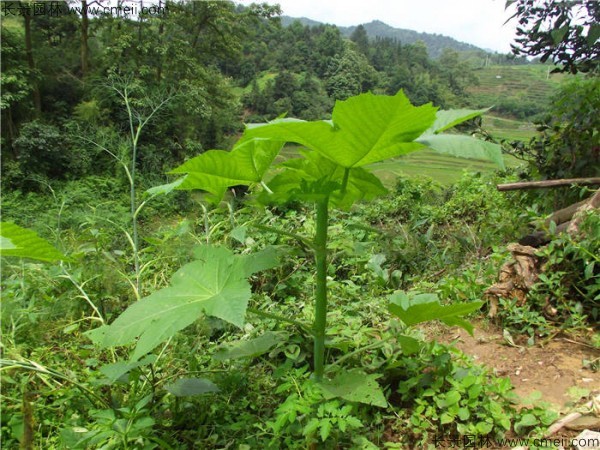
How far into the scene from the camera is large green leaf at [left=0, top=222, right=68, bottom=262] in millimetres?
467

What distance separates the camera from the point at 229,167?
2.67 feet

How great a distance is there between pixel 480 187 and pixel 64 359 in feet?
11.0

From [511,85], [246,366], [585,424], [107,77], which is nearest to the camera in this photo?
[585,424]

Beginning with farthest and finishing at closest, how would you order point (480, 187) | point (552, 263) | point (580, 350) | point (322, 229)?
point (480, 187) → point (552, 263) → point (580, 350) → point (322, 229)

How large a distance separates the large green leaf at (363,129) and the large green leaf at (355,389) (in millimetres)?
498

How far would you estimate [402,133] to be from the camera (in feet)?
2.15

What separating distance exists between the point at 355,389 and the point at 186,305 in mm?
430

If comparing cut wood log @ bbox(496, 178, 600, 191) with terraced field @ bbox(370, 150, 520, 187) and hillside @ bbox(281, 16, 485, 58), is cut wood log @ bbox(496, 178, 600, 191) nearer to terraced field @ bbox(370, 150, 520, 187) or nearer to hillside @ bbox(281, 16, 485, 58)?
terraced field @ bbox(370, 150, 520, 187)

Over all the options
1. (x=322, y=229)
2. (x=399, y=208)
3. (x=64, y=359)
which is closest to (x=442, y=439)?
(x=322, y=229)

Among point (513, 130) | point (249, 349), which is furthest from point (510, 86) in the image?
point (249, 349)

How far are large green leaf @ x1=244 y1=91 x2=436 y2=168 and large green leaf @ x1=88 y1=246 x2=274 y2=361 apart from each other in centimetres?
26

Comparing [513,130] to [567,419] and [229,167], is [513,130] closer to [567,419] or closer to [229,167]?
[567,419]

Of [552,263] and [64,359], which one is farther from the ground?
[552,263]

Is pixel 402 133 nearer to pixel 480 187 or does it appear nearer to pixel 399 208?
pixel 399 208
